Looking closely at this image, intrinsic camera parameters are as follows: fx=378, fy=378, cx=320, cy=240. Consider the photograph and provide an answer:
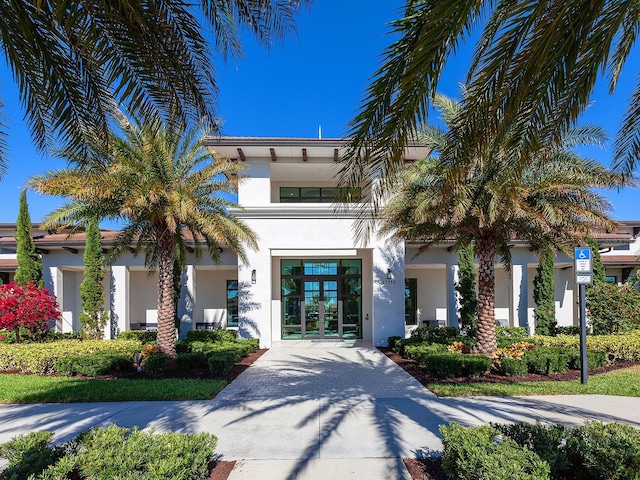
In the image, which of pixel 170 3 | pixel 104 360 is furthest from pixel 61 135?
pixel 104 360

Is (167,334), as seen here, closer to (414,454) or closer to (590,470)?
(414,454)

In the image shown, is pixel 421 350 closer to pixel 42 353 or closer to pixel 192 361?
pixel 192 361

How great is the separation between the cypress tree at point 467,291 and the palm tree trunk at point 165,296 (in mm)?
11788

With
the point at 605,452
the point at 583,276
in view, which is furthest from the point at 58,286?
the point at 583,276

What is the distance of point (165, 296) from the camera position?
1195 cm

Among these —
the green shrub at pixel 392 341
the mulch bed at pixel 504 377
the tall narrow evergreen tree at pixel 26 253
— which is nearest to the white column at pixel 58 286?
the tall narrow evergreen tree at pixel 26 253

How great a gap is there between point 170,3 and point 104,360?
9597 mm

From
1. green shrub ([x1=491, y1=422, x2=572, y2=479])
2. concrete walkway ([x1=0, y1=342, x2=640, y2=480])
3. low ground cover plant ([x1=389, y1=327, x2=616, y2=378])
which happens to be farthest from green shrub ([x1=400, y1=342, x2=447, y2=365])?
green shrub ([x1=491, y1=422, x2=572, y2=479])

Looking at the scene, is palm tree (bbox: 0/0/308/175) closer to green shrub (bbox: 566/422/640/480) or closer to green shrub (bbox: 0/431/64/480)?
green shrub (bbox: 0/431/64/480)

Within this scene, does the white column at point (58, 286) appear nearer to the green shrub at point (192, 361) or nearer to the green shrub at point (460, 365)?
the green shrub at point (192, 361)

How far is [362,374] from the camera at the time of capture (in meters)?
10.7

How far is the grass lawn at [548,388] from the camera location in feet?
27.2

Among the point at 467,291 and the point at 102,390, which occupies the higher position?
the point at 467,291

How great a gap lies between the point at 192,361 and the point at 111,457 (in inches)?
273
